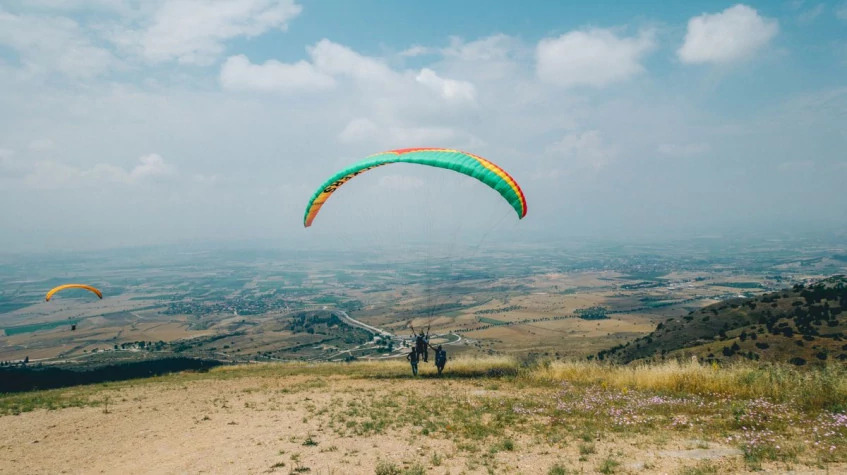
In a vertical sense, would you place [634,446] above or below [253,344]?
above

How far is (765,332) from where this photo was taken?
21016 mm

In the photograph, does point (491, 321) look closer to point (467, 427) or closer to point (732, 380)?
point (732, 380)

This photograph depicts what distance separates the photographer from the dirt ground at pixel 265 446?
7.05 metres

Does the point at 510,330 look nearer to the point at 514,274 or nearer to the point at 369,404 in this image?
the point at 369,404

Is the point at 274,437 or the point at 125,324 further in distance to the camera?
the point at 125,324

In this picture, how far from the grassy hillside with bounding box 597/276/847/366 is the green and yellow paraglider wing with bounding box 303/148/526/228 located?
8535 mm

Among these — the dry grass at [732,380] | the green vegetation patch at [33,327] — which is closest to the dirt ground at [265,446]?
the dry grass at [732,380]

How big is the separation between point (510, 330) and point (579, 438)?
→ 4981 cm

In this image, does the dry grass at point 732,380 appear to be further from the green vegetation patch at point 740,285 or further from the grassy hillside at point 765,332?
the green vegetation patch at point 740,285

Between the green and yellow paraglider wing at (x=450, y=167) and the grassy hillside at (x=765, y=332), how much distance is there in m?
8.53

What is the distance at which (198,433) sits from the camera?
9.76 m

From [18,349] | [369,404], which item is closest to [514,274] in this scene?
[18,349]

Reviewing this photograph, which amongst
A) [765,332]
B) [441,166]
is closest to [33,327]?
[441,166]

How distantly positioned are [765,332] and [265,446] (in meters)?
23.5
